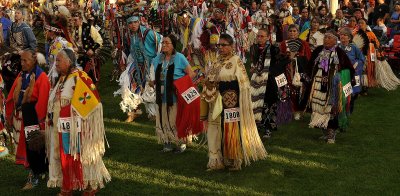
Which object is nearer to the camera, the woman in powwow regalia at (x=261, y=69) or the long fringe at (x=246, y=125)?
the long fringe at (x=246, y=125)

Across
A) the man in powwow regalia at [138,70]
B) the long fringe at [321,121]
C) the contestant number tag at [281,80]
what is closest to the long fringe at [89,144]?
the contestant number tag at [281,80]

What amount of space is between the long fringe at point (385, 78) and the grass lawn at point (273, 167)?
8.01 ft

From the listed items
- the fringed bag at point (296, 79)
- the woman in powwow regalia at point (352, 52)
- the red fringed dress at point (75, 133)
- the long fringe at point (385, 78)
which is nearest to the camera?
the red fringed dress at point (75, 133)

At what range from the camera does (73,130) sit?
5.30 metres

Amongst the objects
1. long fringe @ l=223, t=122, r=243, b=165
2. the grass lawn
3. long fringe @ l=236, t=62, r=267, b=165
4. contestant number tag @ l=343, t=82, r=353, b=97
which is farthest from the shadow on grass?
contestant number tag @ l=343, t=82, r=353, b=97

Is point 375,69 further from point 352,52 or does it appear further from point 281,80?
point 281,80

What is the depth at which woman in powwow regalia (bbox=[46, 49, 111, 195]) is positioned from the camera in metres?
5.32

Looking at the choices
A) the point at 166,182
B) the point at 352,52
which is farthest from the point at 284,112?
the point at 166,182

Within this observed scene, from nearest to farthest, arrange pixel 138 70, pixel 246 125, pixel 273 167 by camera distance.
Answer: pixel 246 125, pixel 273 167, pixel 138 70

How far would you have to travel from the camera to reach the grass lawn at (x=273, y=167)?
6027 millimetres

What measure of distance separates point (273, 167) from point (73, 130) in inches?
98.4

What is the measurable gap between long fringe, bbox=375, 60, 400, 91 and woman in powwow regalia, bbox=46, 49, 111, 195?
23.8ft

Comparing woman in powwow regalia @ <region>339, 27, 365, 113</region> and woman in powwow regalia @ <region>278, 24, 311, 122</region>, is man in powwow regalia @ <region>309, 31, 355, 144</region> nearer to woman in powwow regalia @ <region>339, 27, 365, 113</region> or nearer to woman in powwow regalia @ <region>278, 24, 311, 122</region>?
woman in powwow regalia @ <region>278, 24, 311, 122</region>

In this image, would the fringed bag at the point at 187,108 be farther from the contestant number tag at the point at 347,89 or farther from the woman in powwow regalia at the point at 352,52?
the woman in powwow regalia at the point at 352,52
